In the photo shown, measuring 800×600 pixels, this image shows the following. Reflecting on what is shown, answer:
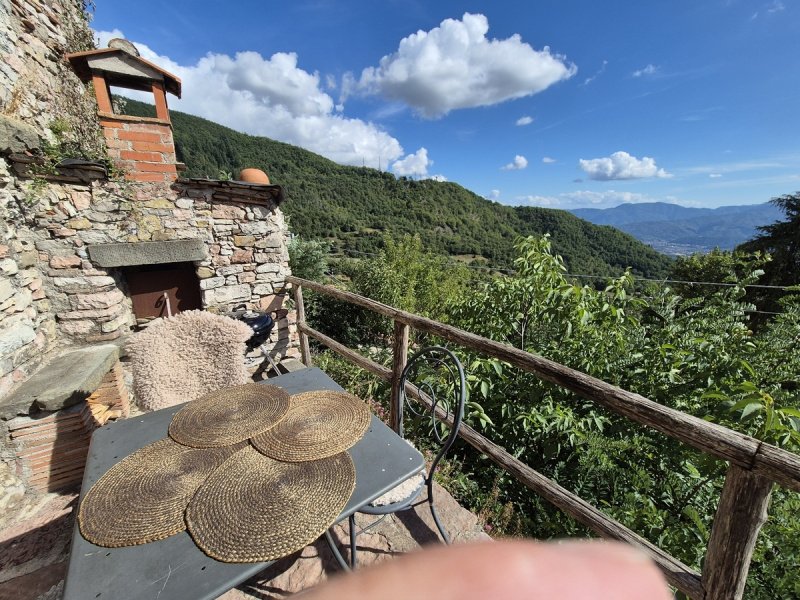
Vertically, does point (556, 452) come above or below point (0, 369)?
below

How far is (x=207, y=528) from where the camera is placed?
0.99 m

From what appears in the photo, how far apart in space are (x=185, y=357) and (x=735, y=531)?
102 inches

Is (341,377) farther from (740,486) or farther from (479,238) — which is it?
(479,238)

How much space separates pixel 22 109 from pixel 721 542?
4631mm

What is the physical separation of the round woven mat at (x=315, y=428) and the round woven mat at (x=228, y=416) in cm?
6

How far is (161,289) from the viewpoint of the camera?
3316 millimetres

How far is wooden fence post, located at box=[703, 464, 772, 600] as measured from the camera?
34.8 inches

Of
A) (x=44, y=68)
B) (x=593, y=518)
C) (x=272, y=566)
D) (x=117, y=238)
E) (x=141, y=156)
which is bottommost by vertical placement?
(x=272, y=566)

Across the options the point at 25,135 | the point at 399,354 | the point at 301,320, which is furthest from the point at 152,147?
the point at 399,354

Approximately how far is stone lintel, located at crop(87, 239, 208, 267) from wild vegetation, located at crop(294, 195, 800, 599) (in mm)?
2616

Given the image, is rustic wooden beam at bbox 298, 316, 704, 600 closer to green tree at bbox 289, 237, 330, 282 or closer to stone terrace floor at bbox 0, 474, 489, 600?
stone terrace floor at bbox 0, 474, 489, 600

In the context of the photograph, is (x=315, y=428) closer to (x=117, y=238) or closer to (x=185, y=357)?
(x=185, y=357)

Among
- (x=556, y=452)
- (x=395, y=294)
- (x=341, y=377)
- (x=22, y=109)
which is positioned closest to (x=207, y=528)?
(x=556, y=452)

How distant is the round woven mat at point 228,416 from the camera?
53.8 inches
